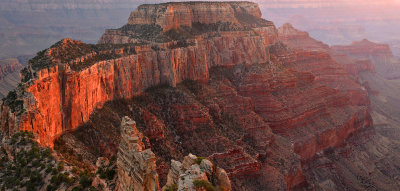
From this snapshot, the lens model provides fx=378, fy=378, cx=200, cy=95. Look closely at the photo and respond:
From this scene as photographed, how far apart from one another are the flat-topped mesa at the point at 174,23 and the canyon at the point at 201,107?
0.31 m

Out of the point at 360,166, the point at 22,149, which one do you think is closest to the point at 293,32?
the point at 360,166

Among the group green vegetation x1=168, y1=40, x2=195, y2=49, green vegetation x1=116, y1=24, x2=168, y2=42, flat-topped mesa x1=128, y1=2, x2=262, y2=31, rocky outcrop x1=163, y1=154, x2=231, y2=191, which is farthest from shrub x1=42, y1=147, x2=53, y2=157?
flat-topped mesa x1=128, y1=2, x2=262, y2=31

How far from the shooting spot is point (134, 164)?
1061 inches

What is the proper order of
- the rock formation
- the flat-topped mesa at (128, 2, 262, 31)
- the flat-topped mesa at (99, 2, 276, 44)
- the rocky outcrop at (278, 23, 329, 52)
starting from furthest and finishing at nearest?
the rocky outcrop at (278, 23, 329, 52) → the flat-topped mesa at (128, 2, 262, 31) → the flat-topped mesa at (99, 2, 276, 44) → the rock formation

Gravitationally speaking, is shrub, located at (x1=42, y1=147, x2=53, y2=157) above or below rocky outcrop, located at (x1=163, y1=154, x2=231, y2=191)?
below

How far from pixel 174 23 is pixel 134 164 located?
59718mm

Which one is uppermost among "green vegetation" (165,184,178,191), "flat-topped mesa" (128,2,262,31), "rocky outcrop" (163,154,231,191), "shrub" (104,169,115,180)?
"flat-topped mesa" (128,2,262,31)

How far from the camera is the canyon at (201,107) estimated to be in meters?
43.4

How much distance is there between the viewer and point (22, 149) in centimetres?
3281

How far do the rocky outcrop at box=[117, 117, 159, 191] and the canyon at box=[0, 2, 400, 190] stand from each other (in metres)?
0.14

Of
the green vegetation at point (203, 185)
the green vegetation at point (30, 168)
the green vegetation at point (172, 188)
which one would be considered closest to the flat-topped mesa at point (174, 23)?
the green vegetation at point (30, 168)

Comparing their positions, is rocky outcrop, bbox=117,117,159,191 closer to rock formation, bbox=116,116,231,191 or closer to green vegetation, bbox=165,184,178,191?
rock formation, bbox=116,116,231,191

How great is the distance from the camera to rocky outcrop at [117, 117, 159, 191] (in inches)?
1021

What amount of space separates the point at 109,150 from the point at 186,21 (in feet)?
155
